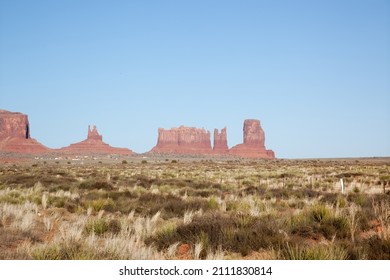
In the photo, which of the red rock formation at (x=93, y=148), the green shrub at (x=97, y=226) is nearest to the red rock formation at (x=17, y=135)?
the red rock formation at (x=93, y=148)

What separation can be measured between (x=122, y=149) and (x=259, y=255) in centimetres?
19099

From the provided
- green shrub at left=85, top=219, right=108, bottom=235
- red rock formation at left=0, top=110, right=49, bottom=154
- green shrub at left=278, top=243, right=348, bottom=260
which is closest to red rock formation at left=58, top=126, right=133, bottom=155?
red rock formation at left=0, top=110, right=49, bottom=154

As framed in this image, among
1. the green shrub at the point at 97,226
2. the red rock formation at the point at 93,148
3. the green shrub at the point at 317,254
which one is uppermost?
the red rock formation at the point at 93,148

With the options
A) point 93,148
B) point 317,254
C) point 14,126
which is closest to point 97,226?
point 317,254

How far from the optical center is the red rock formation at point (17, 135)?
155m

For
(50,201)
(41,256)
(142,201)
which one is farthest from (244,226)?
(50,201)

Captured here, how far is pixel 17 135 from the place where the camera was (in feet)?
552

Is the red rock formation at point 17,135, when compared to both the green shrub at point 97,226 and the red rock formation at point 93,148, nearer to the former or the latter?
the red rock formation at point 93,148

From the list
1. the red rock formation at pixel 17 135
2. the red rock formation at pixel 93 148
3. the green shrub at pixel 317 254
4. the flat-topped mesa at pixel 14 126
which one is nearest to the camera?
the green shrub at pixel 317 254

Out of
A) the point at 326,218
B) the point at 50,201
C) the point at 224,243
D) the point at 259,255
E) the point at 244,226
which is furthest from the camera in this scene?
the point at 50,201

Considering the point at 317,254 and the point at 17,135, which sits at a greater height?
the point at 17,135

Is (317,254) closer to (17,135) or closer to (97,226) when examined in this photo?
(97,226)
